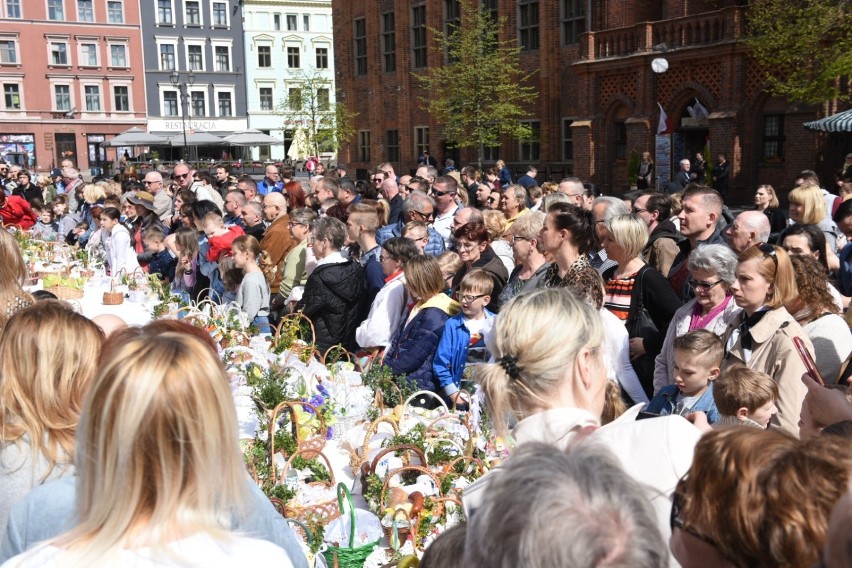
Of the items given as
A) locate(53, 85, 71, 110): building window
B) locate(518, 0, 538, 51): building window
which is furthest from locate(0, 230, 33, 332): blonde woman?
locate(53, 85, 71, 110): building window

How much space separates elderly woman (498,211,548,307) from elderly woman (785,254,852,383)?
160 cm

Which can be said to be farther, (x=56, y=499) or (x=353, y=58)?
(x=353, y=58)

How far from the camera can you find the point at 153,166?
117ft

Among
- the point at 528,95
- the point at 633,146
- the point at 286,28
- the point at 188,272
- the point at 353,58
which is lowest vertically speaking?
the point at 188,272

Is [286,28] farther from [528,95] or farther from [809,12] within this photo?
[809,12]

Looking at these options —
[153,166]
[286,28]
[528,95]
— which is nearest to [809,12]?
[528,95]

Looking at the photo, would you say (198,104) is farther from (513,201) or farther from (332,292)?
(332,292)

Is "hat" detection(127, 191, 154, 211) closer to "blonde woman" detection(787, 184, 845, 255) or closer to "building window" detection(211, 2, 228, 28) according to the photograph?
"blonde woman" detection(787, 184, 845, 255)

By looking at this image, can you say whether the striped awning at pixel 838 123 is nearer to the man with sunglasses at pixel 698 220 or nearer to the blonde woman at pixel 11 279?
the man with sunglasses at pixel 698 220

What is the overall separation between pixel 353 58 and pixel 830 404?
109 ft

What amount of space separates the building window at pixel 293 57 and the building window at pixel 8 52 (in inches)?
694

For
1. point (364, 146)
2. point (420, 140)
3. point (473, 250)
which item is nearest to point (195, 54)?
point (364, 146)

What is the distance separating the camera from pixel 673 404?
159 inches

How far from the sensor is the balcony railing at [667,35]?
65.0ft
